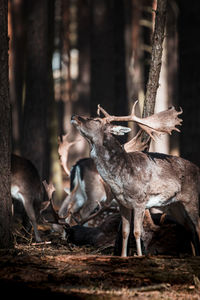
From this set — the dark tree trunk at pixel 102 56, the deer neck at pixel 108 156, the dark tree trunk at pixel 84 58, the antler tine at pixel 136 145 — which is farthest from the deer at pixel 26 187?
the dark tree trunk at pixel 84 58

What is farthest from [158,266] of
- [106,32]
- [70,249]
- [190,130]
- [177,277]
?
[190,130]

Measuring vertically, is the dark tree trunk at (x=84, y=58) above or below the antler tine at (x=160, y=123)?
above

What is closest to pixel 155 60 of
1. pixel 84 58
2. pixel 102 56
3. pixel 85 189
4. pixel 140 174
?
pixel 140 174

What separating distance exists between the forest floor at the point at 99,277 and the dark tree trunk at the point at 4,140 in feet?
1.82

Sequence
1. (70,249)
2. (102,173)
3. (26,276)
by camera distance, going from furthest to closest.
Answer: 1. (70,249)
2. (102,173)
3. (26,276)

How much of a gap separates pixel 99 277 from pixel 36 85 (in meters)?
8.11

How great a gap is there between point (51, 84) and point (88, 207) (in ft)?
15.1

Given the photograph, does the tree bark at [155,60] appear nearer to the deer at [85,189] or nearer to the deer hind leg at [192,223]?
the deer hind leg at [192,223]

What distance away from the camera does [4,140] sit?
664cm

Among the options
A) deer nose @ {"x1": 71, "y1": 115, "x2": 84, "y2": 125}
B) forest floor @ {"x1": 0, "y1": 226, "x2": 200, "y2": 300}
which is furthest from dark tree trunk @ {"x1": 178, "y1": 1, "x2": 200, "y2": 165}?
forest floor @ {"x1": 0, "y1": 226, "x2": 200, "y2": 300}

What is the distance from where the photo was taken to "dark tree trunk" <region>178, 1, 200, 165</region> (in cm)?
1867

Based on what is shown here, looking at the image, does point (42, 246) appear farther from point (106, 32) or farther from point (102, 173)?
point (106, 32)

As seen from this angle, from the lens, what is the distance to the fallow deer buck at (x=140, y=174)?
6.83 metres

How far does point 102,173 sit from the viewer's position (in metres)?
6.90
